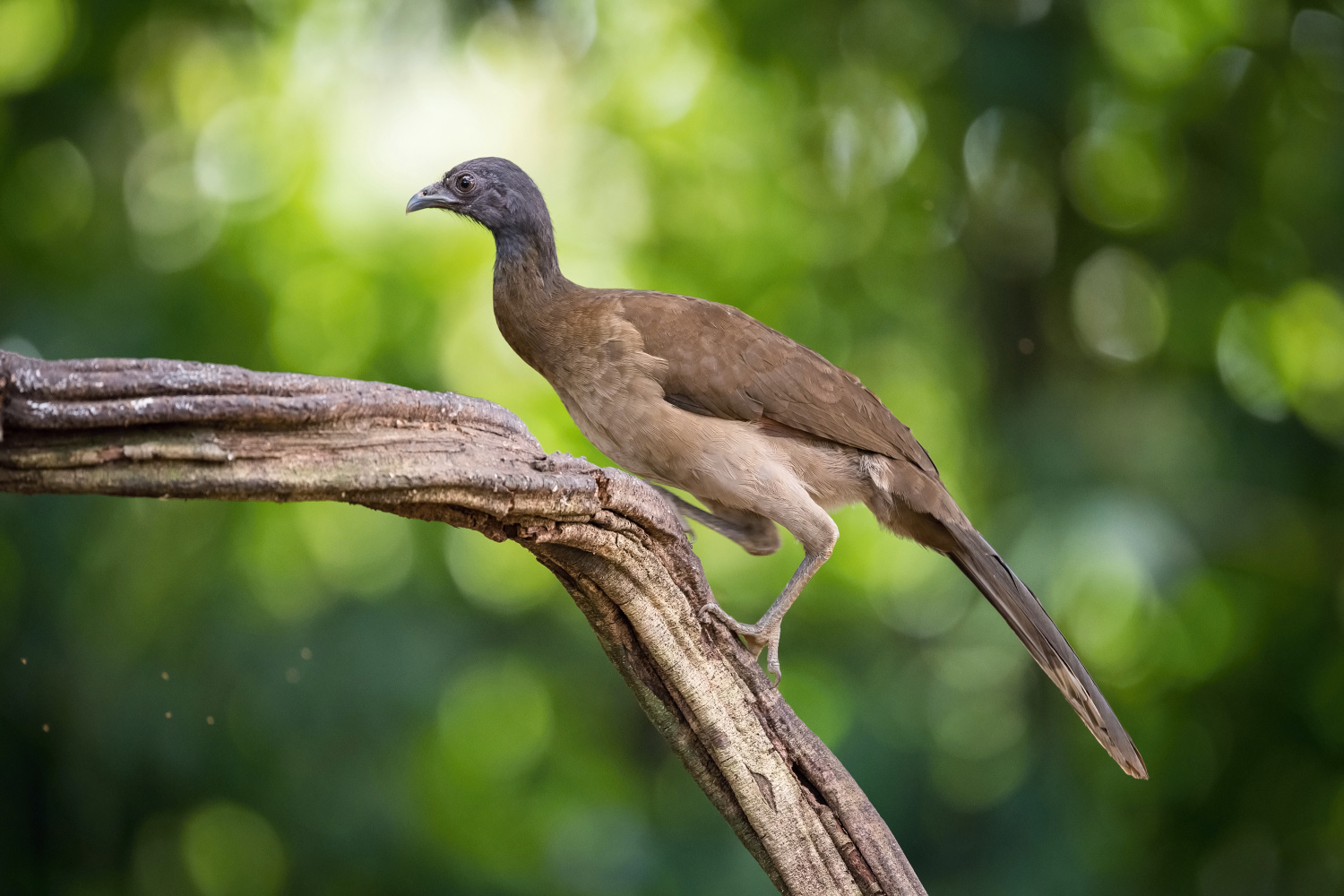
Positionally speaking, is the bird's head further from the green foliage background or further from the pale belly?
the green foliage background

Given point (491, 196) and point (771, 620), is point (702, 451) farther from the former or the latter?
point (491, 196)

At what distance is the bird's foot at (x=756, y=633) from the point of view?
8.25ft

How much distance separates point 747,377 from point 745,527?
52 centimetres

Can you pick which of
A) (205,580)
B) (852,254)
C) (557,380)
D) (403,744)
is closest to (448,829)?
(403,744)

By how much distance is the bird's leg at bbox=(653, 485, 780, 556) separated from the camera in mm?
3127

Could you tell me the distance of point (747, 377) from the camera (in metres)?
2.87

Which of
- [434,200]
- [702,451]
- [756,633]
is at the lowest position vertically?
[756,633]

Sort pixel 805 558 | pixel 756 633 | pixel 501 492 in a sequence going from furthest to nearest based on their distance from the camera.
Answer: pixel 805 558
pixel 756 633
pixel 501 492

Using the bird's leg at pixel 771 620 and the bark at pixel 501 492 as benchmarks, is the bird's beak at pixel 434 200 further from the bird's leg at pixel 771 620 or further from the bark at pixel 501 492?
the bird's leg at pixel 771 620

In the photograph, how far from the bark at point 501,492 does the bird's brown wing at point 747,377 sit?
0.48 metres

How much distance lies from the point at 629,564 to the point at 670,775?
3318mm

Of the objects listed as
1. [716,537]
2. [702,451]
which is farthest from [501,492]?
[716,537]

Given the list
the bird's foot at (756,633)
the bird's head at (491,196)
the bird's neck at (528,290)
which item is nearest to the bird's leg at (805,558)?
the bird's foot at (756,633)

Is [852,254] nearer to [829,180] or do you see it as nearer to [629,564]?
[829,180]
